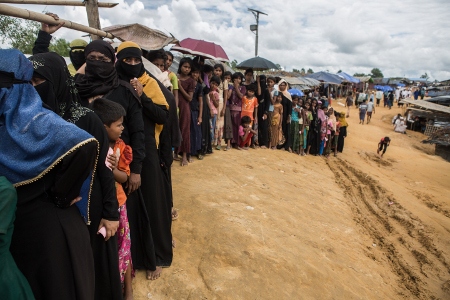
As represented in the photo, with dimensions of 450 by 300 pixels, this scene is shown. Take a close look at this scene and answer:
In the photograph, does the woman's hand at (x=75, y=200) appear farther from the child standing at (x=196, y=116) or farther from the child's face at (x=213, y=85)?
the child's face at (x=213, y=85)

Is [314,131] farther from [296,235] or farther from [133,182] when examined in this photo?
[133,182]

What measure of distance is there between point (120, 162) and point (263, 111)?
594 centimetres

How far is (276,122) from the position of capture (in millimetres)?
7922

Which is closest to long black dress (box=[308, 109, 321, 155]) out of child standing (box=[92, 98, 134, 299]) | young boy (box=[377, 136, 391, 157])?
young boy (box=[377, 136, 391, 157])

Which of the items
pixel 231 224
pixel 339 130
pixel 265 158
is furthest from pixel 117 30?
pixel 339 130

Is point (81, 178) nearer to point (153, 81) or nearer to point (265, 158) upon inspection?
point (153, 81)

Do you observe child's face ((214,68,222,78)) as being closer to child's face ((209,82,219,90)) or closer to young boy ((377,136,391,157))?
child's face ((209,82,219,90))

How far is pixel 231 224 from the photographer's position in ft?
11.9

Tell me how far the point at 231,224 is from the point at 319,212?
206 cm

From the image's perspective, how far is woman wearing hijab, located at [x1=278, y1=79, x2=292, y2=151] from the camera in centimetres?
802

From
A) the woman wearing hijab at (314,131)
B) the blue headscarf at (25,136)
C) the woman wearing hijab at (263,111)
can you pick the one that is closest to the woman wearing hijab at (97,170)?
the blue headscarf at (25,136)

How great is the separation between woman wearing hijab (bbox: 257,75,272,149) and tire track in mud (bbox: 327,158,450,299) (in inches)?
86.1

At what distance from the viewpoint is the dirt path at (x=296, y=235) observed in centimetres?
286

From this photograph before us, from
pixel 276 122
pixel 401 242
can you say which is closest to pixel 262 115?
pixel 276 122
